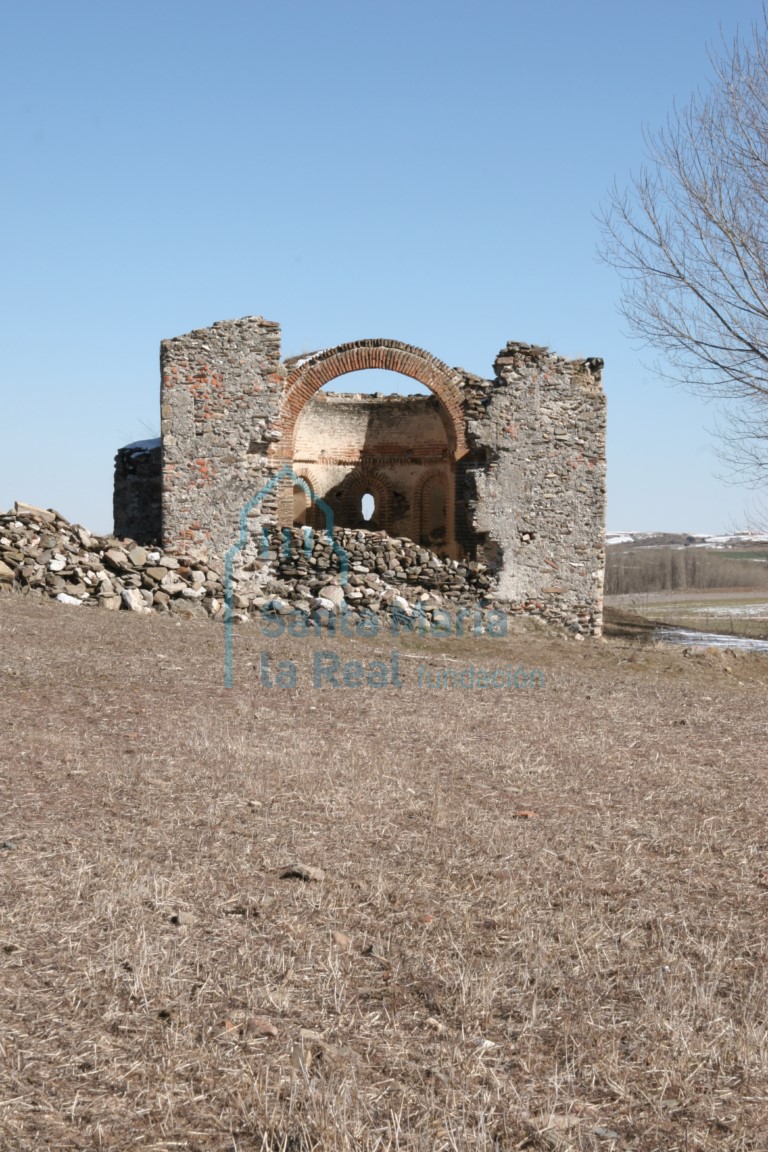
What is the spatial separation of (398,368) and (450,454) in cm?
163

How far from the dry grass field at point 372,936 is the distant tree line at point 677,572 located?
3226 centimetres

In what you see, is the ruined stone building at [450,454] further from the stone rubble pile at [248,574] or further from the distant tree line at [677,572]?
the distant tree line at [677,572]

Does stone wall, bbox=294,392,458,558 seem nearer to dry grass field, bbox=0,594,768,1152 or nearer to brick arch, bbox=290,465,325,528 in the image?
brick arch, bbox=290,465,325,528

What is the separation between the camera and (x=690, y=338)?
15.0 metres

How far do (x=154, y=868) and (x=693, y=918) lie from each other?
2.18m

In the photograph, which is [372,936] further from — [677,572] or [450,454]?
[677,572]

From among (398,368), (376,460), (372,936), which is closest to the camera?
(372,936)

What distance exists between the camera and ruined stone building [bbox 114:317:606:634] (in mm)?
14688

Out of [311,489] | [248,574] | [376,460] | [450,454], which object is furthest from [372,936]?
[376,460]

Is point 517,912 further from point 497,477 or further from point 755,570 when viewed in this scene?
point 755,570

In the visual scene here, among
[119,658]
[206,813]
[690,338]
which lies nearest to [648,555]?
[690,338]

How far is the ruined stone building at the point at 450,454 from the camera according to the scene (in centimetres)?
1469

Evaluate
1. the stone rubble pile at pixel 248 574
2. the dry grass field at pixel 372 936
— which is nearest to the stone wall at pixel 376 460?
the stone rubble pile at pixel 248 574

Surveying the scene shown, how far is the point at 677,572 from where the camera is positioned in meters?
41.1
